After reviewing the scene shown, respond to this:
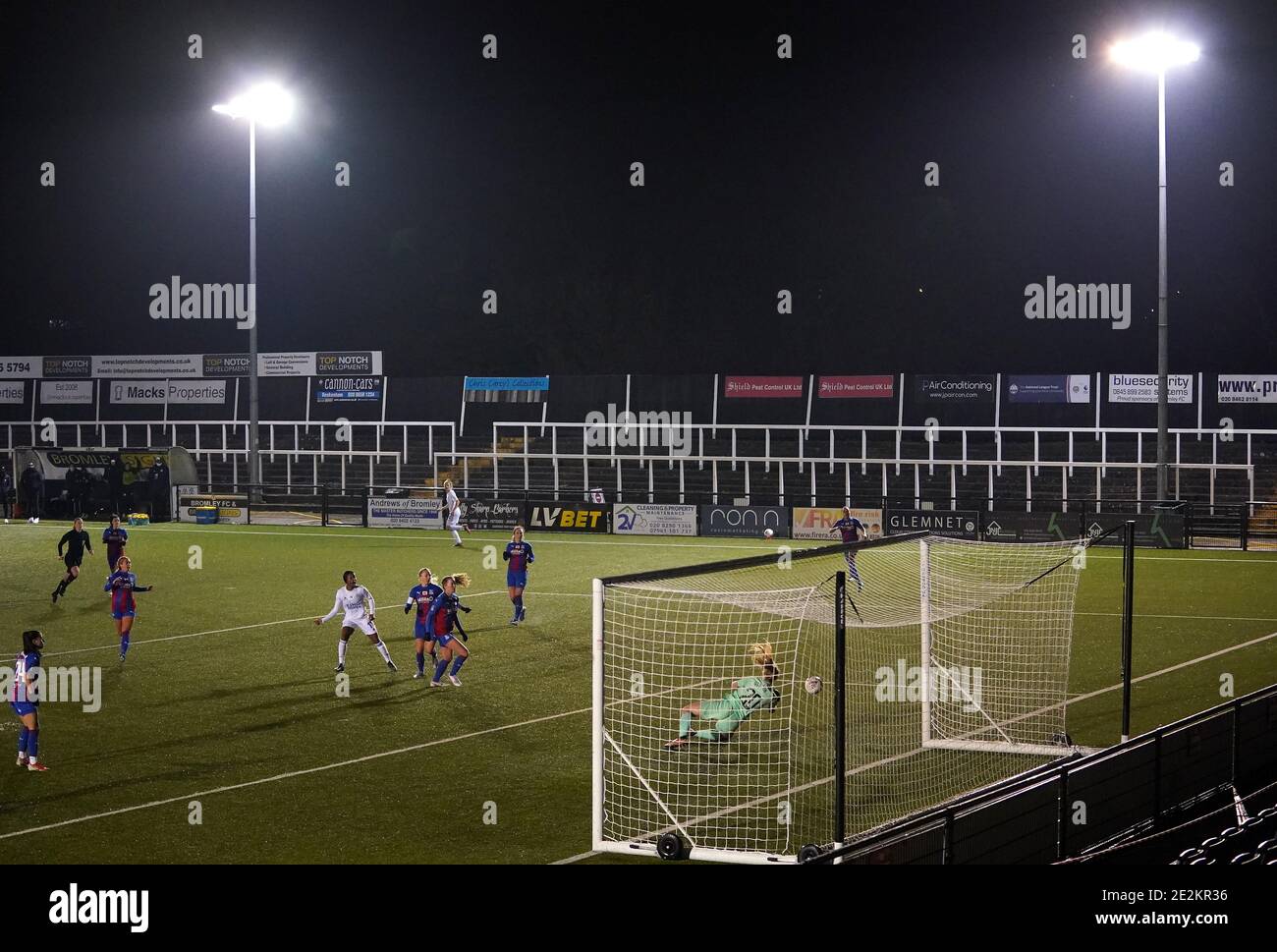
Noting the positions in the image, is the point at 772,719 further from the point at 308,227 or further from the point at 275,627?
the point at 308,227

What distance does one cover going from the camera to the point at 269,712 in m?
16.5

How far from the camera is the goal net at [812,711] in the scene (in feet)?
38.9

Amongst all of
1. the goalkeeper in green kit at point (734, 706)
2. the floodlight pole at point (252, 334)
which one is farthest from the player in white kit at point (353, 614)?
the floodlight pole at point (252, 334)

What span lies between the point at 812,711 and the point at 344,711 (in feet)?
19.1

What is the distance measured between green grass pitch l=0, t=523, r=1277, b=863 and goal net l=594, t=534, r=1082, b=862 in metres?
0.67

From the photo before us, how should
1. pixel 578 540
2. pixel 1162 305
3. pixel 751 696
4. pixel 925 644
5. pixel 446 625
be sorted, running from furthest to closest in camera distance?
pixel 578 540 < pixel 1162 305 < pixel 446 625 < pixel 925 644 < pixel 751 696

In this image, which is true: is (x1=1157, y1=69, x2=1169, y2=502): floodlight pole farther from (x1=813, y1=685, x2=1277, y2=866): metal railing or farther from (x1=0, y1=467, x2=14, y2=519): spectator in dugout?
(x1=0, y1=467, x2=14, y2=519): spectator in dugout

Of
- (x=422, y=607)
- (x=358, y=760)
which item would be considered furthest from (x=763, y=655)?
(x=422, y=607)

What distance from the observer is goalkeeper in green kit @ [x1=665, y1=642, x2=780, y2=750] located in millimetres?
13422

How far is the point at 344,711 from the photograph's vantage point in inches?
651

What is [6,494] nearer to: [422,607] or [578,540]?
[578,540]

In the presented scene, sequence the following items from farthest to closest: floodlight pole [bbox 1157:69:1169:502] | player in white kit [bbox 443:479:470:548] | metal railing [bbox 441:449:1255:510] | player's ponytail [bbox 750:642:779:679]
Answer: metal railing [bbox 441:449:1255:510] < player in white kit [bbox 443:479:470:548] < floodlight pole [bbox 1157:69:1169:502] < player's ponytail [bbox 750:642:779:679]

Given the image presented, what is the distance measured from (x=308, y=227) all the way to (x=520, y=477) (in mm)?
22097

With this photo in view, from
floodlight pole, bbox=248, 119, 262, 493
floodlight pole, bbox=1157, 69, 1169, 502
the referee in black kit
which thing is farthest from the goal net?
floodlight pole, bbox=248, 119, 262, 493
